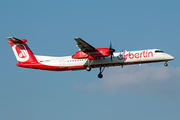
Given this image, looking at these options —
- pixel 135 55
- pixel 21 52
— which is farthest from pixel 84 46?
pixel 21 52

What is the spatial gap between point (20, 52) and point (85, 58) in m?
8.01

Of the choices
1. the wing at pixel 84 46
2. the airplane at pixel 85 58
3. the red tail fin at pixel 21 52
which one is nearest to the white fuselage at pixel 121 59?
the airplane at pixel 85 58

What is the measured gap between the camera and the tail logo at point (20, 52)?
113 ft

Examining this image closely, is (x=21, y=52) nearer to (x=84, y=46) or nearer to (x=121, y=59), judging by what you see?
(x=84, y=46)

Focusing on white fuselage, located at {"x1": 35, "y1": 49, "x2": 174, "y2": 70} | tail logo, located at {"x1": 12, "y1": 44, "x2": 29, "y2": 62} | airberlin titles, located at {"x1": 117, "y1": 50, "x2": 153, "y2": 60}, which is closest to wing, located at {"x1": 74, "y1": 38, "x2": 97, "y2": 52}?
white fuselage, located at {"x1": 35, "y1": 49, "x2": 174, "y2": 70}

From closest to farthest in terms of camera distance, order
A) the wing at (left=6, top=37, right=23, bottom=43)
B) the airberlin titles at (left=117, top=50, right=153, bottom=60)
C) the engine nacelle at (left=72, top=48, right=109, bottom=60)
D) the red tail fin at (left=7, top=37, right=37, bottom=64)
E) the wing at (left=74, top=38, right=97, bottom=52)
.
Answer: the wing at (left=74, top=38, right=97, bottom=52)
the engine nacelle at (left=72, top=48, right=109, bottom=60)
the airberlin titles at (left=117, top=50, right=153, bottom=60)
the wing at (left=6, top=37, right=23, bottom=43)
the red tail fin at (left=7, top=37, right=37, bottom=64)

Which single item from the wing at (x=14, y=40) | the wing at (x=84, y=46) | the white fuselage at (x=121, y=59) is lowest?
the white fuselage at (x=121, y=59)

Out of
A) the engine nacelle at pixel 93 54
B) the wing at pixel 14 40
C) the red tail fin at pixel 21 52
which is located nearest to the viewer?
the engine nacelle at pixel 93 54

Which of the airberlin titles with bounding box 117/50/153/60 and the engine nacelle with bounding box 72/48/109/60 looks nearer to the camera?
the engine nacelle with bounding box 72/48/109/60

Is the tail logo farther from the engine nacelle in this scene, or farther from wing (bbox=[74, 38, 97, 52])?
wing (bbox=[74, 38, 97, 52])

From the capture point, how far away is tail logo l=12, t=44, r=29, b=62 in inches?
1354

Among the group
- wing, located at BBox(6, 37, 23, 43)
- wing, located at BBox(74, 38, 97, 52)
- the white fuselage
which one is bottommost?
Answer: the white fuselage

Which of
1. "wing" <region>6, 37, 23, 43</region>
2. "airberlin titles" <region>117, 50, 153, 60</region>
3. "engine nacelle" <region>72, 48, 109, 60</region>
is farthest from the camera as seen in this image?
"wing" <region>6, 37, 23, 43</region>

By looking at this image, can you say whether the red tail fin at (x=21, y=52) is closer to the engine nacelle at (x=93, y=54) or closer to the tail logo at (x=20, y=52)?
the tail logo at (x=20, y=52)
